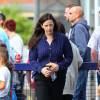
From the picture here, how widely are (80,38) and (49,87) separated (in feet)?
5.00

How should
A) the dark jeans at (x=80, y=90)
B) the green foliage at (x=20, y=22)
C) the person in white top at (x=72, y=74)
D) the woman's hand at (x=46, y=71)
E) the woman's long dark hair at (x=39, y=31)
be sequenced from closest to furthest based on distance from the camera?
the woman's hand at (x=46, y=71) → the woman's long dark hair at (x=39, y=31) → the person in white top at (x=72, y=74) → the dark jeans at (x=80, y=90) → the green foliage at (x=20, y=22)

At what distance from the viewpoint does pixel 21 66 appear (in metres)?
10.8

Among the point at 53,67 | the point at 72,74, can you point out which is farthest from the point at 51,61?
the point at 72,74

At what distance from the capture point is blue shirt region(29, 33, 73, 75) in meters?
9.82

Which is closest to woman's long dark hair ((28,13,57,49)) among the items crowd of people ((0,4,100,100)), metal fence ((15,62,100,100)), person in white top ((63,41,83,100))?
crowd of people ((0,4,100,100))

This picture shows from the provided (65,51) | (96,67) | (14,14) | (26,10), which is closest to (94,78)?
(96,67)

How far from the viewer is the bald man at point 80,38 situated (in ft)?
36.3

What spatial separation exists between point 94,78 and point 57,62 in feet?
7.23

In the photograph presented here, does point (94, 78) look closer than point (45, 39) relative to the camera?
No

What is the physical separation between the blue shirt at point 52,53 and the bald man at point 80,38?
1.04 meters

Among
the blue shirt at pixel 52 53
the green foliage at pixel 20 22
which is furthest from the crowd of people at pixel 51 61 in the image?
the green foliage at pixel 20 22

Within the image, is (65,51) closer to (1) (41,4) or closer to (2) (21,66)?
(2) (21,66)

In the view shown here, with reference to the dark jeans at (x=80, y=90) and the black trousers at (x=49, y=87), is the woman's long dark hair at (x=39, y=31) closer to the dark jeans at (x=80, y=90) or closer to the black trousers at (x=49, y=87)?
the black trousers at (x=49, y=87)

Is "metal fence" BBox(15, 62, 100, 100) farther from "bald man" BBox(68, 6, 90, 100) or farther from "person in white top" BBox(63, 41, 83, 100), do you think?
"person in white top" BBox(63, 41, 83, 100)
